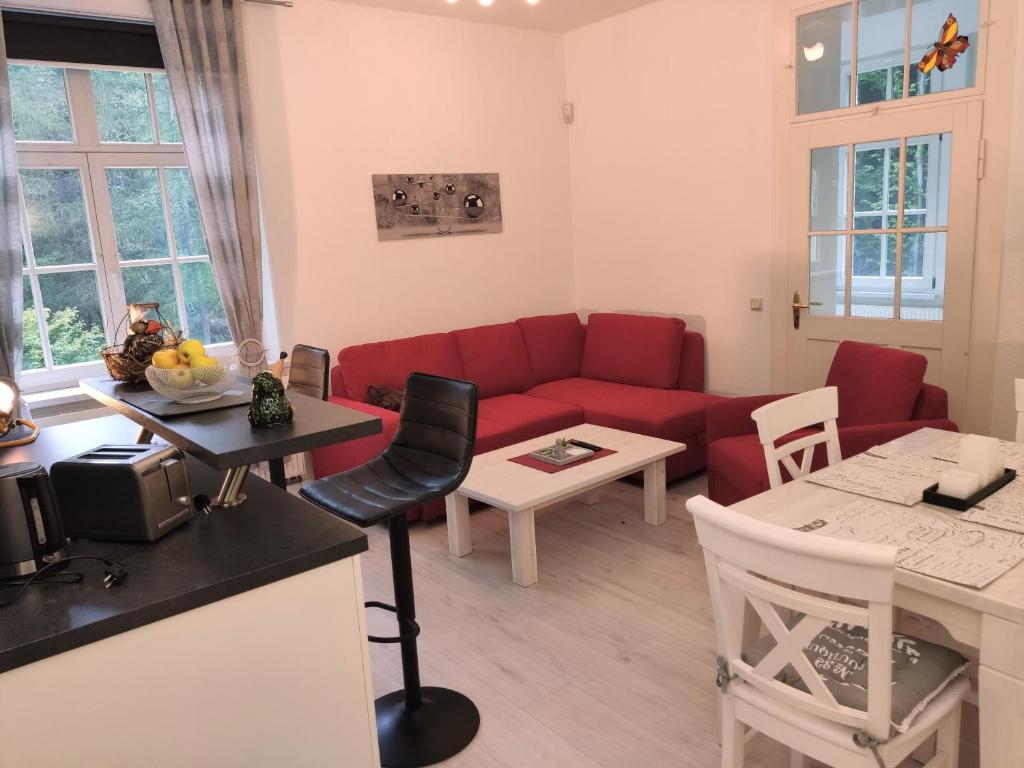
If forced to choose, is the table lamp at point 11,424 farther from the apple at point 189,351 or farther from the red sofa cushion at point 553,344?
the red sofa cushion at point 553,344

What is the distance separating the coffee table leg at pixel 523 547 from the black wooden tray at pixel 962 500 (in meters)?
1.60

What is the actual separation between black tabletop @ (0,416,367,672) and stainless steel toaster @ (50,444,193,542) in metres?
0.03

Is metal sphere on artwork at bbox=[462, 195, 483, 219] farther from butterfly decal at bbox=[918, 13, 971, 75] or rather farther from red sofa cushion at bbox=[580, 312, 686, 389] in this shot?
butterfly decal at bbox=[918, 13, 971, 75]

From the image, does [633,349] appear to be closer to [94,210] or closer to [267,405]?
[94,210]

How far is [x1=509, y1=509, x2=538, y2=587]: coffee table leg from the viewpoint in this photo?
3195 mm

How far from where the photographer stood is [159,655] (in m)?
1.36

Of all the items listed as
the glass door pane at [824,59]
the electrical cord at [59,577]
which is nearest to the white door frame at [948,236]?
the glass door pane at [824,59]

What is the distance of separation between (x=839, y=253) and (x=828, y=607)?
3219 mm

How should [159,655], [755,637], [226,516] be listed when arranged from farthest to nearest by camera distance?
1. [755,637]
2. [226,516]
3. [159,655]

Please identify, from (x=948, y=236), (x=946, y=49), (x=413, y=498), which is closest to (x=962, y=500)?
(x=413, y=498)

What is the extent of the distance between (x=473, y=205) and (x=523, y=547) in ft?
8.91

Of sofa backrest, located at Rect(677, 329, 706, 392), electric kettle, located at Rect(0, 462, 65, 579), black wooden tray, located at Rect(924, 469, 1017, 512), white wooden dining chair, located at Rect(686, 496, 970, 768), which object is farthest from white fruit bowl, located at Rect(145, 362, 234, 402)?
sofa backrest, located at Rect(677, 329, 706, 392)

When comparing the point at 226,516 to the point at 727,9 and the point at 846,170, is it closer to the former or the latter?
the point at 846,170

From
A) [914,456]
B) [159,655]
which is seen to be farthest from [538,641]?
[159,655]
